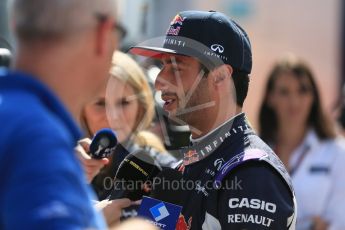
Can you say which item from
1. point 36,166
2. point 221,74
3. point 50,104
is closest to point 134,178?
point 221,74

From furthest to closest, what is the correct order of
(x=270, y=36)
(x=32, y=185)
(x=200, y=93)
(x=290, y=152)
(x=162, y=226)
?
(x=270, y=36), (x=290, y=152), (x=200, y=93), (x=162, y=226), (x=32, y=185)

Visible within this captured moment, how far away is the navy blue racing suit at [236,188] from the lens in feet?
9.09

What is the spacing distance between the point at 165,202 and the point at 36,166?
1447mm

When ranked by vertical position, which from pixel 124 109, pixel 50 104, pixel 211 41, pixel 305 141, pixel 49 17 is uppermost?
pixel 49 17

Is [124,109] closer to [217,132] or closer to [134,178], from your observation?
[134,178]

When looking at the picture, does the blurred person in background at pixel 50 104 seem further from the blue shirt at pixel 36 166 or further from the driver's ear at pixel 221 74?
the driver's ear at pixel 221 74

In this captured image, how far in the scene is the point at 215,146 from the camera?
3.08 meters

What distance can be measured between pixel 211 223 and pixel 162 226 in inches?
9.0

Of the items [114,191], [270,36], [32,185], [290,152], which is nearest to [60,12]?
[32,185]

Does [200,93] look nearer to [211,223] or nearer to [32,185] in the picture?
[211,223]

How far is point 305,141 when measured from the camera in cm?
555

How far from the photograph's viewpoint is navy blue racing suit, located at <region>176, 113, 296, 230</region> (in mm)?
2771

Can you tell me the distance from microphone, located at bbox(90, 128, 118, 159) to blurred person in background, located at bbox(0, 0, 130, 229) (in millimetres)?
1003

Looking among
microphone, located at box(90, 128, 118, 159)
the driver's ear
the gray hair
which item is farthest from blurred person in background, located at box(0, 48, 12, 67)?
the gray hair
